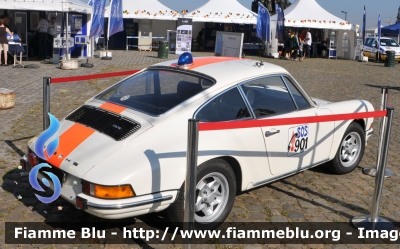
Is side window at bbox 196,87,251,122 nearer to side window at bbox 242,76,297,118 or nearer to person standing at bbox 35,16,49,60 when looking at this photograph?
side window at bbox 242,76,297,118

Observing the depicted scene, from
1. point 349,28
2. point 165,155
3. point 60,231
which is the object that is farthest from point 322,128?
point 349,28

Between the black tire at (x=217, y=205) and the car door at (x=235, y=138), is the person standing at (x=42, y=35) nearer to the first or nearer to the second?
the car door at (x=235, y=138)

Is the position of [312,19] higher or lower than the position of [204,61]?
higher

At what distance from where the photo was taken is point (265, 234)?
4398mm

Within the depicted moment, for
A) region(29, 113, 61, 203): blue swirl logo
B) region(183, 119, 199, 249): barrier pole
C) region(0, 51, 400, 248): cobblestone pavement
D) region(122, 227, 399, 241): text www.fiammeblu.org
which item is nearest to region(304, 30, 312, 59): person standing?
region(0, 51, 400, 248): cobblestone pavement

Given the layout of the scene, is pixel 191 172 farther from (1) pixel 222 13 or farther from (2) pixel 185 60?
(1) pixel 222 13

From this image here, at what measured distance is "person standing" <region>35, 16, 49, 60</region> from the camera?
1890 centimetres

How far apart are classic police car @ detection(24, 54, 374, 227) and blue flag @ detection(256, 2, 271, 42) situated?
21.0m

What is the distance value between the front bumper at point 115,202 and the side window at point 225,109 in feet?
2.86

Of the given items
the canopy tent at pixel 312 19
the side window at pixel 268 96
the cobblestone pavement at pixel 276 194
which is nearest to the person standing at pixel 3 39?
the cobblestone pavement at pixel 276 194

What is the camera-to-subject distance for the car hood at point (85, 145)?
12.7 ft

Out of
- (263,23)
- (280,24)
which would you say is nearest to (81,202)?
(263,23)

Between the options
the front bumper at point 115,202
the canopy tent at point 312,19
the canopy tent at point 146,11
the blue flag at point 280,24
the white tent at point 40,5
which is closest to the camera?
the front bumper at point 115,202

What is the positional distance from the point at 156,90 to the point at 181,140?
1.01 meters
